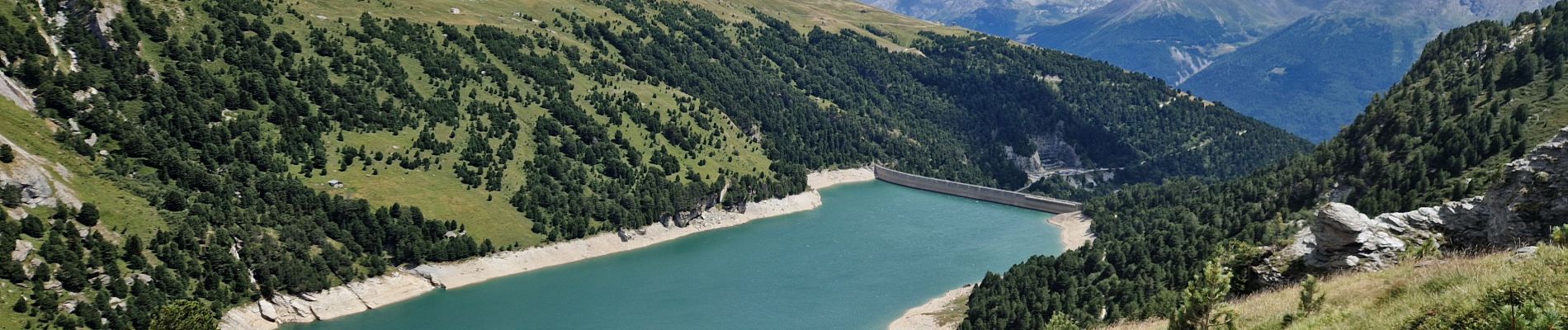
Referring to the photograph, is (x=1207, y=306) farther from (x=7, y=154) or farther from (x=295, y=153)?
(x=295, y=153)

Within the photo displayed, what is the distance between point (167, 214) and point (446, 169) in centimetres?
3852

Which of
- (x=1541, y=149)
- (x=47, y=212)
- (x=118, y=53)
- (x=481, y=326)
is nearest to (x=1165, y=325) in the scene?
(x=1541, y=149)

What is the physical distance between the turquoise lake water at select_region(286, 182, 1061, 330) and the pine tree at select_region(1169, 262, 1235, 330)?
7299 cm

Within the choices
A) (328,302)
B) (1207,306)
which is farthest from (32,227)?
(1207,306)

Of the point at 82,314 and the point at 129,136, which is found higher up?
the point at 129,136

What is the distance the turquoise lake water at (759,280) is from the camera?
102562 millimetres

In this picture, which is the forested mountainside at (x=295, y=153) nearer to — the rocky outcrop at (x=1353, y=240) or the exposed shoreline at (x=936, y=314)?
the exposed shoreline at (x=936, y=314)

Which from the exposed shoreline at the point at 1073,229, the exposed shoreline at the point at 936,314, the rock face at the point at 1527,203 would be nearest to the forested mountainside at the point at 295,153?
the exposed shoreline at the point at 1073,229

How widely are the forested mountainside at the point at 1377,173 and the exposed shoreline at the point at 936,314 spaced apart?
10.3 feet

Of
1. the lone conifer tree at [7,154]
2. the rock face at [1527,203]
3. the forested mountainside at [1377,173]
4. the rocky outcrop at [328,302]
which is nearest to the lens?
the rock face at [1527,203]

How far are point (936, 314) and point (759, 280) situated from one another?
957 inches

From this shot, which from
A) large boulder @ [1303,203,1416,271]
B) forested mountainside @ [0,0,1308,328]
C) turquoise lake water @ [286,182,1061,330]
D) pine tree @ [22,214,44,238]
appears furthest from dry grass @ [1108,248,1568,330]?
pine tree @ [22,214,44,238]

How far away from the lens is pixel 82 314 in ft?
256

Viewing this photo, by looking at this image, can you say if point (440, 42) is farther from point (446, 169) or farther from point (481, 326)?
point (481, 326)
